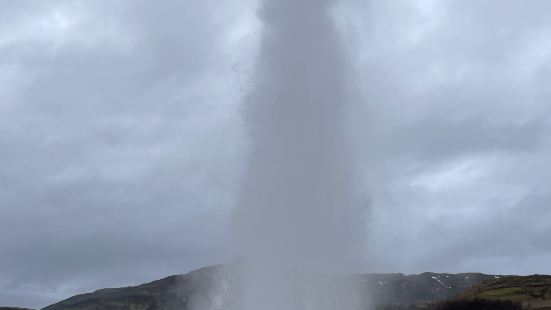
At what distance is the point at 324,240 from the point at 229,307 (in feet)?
31.5

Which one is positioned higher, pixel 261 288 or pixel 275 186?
pixel 275 186

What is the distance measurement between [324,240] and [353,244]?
337 centimetres

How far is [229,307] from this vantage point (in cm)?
5278

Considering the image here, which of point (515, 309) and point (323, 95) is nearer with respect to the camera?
point (323, 95)

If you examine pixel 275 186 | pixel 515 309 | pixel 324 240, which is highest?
pixel 275 186

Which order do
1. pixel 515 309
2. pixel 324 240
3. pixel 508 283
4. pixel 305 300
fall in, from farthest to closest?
pixel 508 283 → pixel 515 309 → pixel 324 240 → pixel 305 300

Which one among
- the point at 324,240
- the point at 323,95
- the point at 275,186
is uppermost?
the point at 323,95

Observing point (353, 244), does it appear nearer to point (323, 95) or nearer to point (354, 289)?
point (354, 289)

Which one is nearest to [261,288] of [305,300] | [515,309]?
[305,300]

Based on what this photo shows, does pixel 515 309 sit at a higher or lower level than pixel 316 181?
lower

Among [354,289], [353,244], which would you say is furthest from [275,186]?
[354,289]

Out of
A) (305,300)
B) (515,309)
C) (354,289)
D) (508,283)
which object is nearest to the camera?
(305,300)

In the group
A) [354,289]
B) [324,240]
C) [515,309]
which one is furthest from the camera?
[515,309]

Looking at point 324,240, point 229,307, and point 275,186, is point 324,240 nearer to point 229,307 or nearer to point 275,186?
point 275,186
